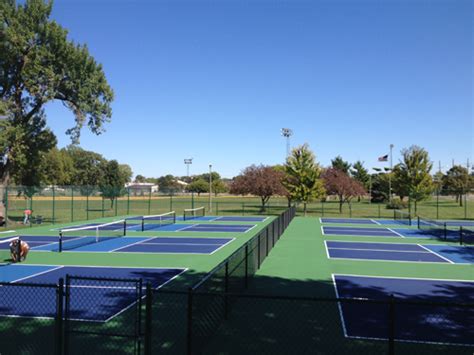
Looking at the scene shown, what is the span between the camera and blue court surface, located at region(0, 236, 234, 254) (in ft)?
60.7

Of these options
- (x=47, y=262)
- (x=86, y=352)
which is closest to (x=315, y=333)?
(x=86, y=352)

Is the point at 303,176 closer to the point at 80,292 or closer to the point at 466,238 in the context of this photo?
the point at 466,238

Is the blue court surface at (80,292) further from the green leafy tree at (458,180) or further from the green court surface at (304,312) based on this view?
the green leafy tree at (458,180)

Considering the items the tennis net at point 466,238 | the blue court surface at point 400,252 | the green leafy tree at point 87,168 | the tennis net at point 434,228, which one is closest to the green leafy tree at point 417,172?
the tennis net at point 434,228

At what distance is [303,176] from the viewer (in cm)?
4184

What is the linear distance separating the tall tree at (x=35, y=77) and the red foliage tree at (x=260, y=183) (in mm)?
19125

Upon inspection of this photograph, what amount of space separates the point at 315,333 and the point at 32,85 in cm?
3083

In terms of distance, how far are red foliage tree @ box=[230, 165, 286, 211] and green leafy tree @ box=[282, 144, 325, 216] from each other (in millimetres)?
2150

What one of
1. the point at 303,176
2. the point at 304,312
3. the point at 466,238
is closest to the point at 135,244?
the point at 304,312

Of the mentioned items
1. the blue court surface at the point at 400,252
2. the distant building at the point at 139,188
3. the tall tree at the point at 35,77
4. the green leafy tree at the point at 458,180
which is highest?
the tall tree at the point at 35,77

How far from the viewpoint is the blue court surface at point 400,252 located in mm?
16536

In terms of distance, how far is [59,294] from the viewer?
5641mm

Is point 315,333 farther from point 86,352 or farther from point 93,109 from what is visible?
point 93,109

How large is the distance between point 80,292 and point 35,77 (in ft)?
85.3
